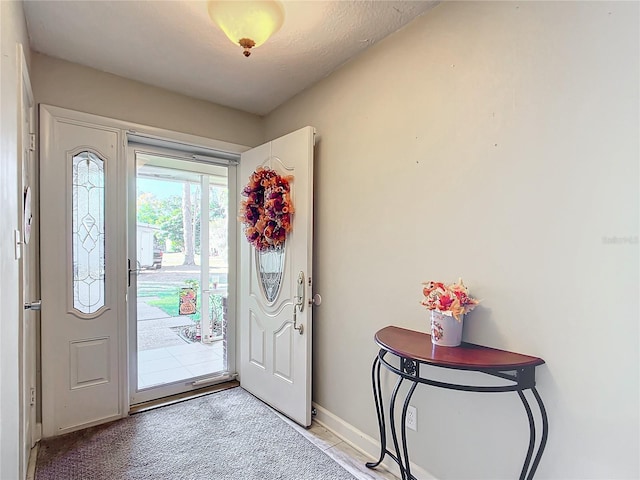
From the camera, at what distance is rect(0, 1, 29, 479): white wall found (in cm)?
111

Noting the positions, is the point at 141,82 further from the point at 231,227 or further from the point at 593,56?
the point at 593,56

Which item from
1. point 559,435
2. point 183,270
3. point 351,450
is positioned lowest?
point 351,450

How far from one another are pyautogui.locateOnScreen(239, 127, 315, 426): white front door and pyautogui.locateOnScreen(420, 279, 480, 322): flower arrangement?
1019mm

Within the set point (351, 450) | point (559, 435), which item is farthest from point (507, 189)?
point (351, 450)

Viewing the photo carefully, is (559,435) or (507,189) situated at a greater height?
(507,189)

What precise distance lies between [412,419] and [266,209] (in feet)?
5.45

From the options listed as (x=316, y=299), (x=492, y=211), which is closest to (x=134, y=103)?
(x=316, y=299)

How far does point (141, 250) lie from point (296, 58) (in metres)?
1.92

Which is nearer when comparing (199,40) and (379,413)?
(379,413)

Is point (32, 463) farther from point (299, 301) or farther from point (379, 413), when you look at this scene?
point (379, 413)

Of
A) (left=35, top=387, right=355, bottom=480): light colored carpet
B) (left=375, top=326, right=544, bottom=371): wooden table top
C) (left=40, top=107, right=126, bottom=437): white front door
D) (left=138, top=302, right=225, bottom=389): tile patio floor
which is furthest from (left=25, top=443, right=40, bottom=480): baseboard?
(left=375, top=326, right=544, bottom=371): wooden table top

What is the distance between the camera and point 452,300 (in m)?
1.47

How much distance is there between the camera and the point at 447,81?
169cm

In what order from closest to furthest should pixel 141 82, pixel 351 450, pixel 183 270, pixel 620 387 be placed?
pixel 620 387
pixel 351 450
pixel 141 82
pixel 183 270
